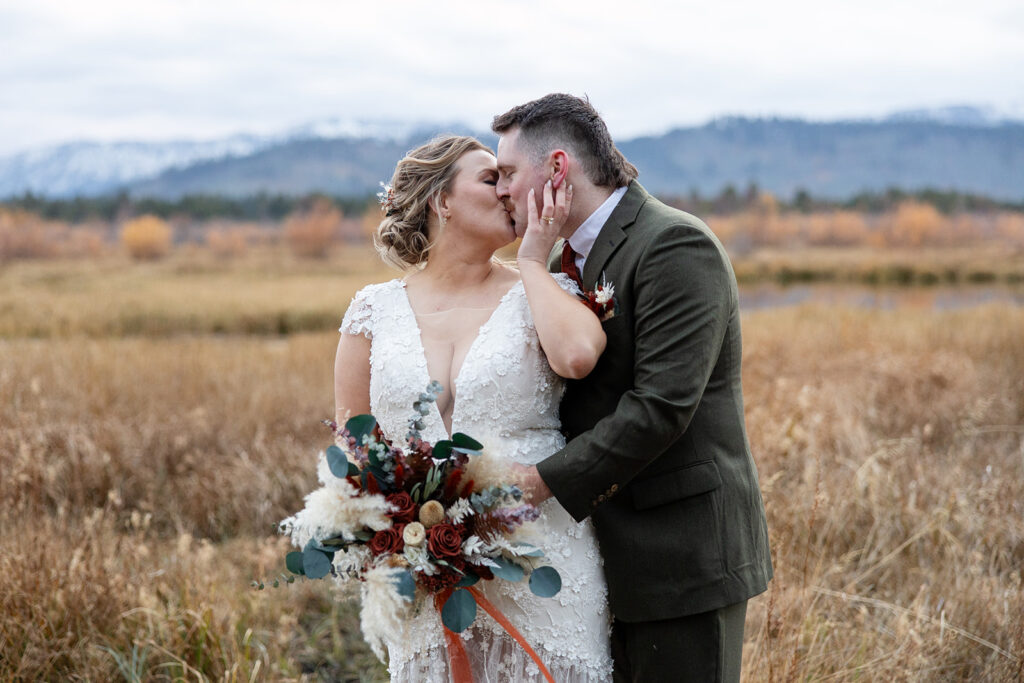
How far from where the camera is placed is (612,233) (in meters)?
2.73

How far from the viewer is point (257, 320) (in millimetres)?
25109

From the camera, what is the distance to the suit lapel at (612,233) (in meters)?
2.72

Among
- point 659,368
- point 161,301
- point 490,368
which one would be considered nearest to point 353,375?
point 490,368

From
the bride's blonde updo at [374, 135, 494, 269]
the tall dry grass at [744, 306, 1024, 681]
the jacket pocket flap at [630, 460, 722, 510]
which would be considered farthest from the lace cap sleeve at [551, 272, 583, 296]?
the tall dry grass at [744, 306, 1024, 681]

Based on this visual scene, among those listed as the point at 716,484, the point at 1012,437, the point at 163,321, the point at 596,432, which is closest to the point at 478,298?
the point at 596,432

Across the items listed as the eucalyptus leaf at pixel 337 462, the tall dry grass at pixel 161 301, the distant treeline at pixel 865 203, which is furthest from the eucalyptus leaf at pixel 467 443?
the distant treeline at pixel 865 203

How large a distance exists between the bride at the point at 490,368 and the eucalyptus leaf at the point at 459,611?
1.31ft

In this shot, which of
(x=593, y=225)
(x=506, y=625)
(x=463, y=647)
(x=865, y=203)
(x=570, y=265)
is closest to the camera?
(x=506, y=625)

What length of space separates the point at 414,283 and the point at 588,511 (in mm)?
1159

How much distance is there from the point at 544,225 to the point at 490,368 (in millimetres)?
502

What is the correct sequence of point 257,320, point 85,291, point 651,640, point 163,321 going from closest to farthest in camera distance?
point 651,640
point 163,321
point 257,320
point 85,291

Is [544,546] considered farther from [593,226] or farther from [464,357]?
[593,226]

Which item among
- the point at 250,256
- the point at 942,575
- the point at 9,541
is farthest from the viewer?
the point at 250,256

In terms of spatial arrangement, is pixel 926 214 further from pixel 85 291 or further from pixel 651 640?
pixel 651 640
